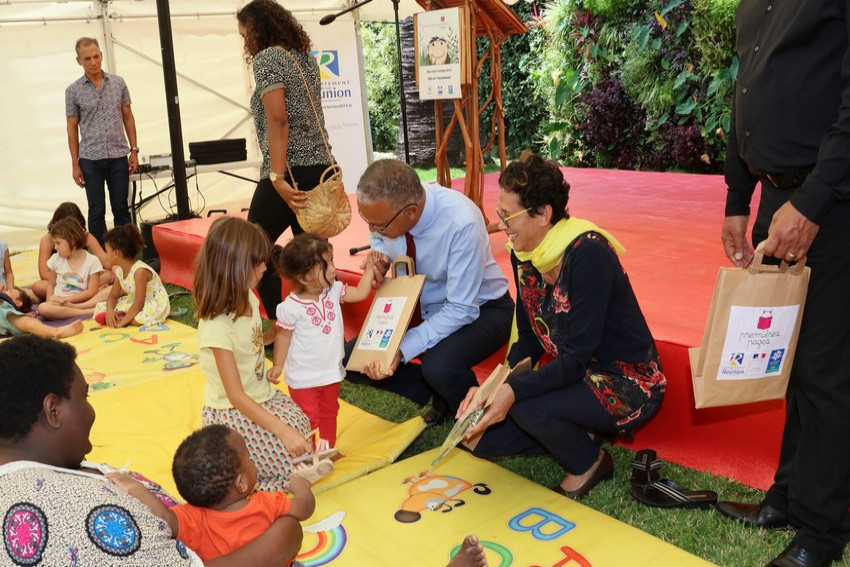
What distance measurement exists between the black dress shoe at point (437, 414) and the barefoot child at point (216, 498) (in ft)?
4.09

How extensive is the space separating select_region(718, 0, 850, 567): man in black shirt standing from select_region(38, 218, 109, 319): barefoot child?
4088 mm

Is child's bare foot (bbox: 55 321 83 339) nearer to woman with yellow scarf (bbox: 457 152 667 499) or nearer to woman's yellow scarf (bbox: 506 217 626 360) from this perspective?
woman with yellow scarf (bbox: 457 152 667 499)

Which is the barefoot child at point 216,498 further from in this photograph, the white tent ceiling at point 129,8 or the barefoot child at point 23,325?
Answer: the white tent ceiling at point 129,8

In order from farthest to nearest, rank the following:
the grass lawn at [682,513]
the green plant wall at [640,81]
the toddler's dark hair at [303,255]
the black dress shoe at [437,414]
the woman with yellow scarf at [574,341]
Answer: the green plant wall at [640,81]
the black dress shoe at [437,414]
the toddler's dark hair at [303,255]
the woman with yellow scarf at [574,341]
the grass lawn at [682,513]

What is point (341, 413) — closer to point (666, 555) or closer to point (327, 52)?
point (666, 555)

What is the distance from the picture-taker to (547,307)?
2.58 m

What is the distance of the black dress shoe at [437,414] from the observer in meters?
3.12

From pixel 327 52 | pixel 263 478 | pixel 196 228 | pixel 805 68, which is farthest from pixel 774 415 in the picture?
pixel 327 52

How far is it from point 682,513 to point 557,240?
2.89ft

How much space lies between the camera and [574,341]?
2400 millimetres

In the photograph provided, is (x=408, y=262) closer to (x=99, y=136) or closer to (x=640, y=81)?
(x=99, y=136)

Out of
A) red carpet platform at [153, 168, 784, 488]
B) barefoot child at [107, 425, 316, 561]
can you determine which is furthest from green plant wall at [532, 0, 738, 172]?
barefoot child at [107, 425, 316, 561]

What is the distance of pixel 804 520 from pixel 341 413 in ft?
6.04

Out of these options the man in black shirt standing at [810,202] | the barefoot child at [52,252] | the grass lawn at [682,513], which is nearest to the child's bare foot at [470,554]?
the grass lawn at [682,513]
